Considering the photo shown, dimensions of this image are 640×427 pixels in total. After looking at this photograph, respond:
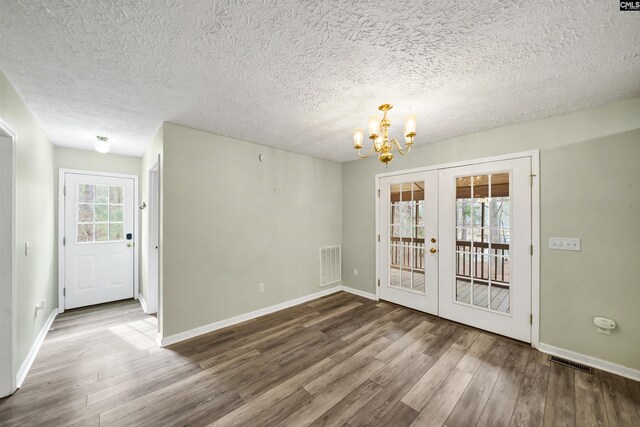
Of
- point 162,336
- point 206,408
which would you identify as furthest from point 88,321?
point 206,408

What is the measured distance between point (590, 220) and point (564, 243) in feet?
0.98

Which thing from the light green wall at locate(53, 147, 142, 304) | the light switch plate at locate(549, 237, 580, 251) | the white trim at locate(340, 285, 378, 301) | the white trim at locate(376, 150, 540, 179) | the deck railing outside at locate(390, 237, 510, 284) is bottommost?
the white trim at locate(340, 285, 378, 301)

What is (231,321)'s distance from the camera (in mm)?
3207

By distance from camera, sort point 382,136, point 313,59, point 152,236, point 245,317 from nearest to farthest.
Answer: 1. point 313,59
2. point 382,136
3. point 245,317
4. point 152,236

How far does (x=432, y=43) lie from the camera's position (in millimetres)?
1519

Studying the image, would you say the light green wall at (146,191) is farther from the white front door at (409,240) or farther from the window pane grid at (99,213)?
the white front door at (409,240)

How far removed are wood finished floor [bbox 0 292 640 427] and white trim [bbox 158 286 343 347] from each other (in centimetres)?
10

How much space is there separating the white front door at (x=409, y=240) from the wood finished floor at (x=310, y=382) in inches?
24.4

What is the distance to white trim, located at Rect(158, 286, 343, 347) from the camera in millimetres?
2735

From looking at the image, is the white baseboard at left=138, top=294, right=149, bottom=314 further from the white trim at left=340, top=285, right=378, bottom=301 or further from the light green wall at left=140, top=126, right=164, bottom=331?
the white trim at left=340, top=285, right=378, bottom=301

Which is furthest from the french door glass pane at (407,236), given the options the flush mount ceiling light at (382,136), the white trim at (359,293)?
the flush mount ceiling light at (382,136)

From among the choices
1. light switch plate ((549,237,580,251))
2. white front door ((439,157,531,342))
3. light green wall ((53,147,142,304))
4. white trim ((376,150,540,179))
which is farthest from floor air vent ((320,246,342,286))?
light green wall ((53,147,142,304))

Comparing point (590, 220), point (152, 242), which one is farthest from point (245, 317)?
point (590, 220)

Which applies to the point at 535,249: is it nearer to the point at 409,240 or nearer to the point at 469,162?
the point at 469,162
